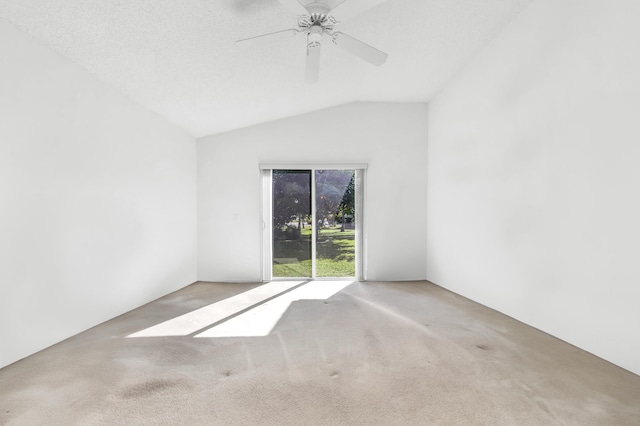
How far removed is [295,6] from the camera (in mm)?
2025

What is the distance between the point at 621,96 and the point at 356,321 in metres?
2.67

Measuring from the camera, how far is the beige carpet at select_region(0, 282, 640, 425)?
163 centimetres

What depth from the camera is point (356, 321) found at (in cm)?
311

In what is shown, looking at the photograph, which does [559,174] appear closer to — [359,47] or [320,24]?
[359,47]

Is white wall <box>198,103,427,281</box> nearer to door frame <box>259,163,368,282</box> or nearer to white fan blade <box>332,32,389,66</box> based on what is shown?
door frame <box>259,163,368,282</box>

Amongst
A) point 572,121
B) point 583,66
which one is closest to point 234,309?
point 572,121

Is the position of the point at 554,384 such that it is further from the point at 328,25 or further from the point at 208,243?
the point at 208,243

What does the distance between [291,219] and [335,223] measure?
70 centimetres

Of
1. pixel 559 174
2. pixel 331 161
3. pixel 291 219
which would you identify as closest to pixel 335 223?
pixel 291 219

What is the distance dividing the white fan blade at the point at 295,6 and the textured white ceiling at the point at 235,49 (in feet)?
0.96

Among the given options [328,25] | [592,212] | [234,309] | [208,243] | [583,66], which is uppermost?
[328,25]

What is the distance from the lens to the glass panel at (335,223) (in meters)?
5.04

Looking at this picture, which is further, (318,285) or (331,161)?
(331,161)

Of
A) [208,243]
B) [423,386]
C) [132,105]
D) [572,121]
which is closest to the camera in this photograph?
[423,386]
